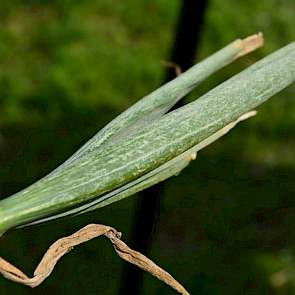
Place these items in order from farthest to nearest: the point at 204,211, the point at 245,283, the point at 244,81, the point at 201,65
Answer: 1. the point at 204,211
2. the point at 245,283
3. the point at 201,65
4. the point at 244,81

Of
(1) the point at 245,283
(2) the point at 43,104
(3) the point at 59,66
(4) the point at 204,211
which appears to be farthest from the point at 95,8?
(1) the point at 245,283

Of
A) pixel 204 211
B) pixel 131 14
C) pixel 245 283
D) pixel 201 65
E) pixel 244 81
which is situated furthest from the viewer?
pixel 131 14

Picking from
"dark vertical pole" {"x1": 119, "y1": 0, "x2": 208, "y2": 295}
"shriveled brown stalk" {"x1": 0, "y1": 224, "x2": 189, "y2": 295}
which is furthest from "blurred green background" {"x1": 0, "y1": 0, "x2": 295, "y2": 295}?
"shriveled brown stalk" {"x1": 0, "y1": 224, "x2": 189, "y2": 295}

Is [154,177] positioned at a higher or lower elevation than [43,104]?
higher

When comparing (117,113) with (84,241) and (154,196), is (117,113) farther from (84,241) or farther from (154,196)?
(84,241)

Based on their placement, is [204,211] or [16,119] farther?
[16,119]

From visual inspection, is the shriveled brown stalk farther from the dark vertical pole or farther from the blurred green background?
the blurred green background

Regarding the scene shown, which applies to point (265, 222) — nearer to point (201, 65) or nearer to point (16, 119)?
point (16, 119)
